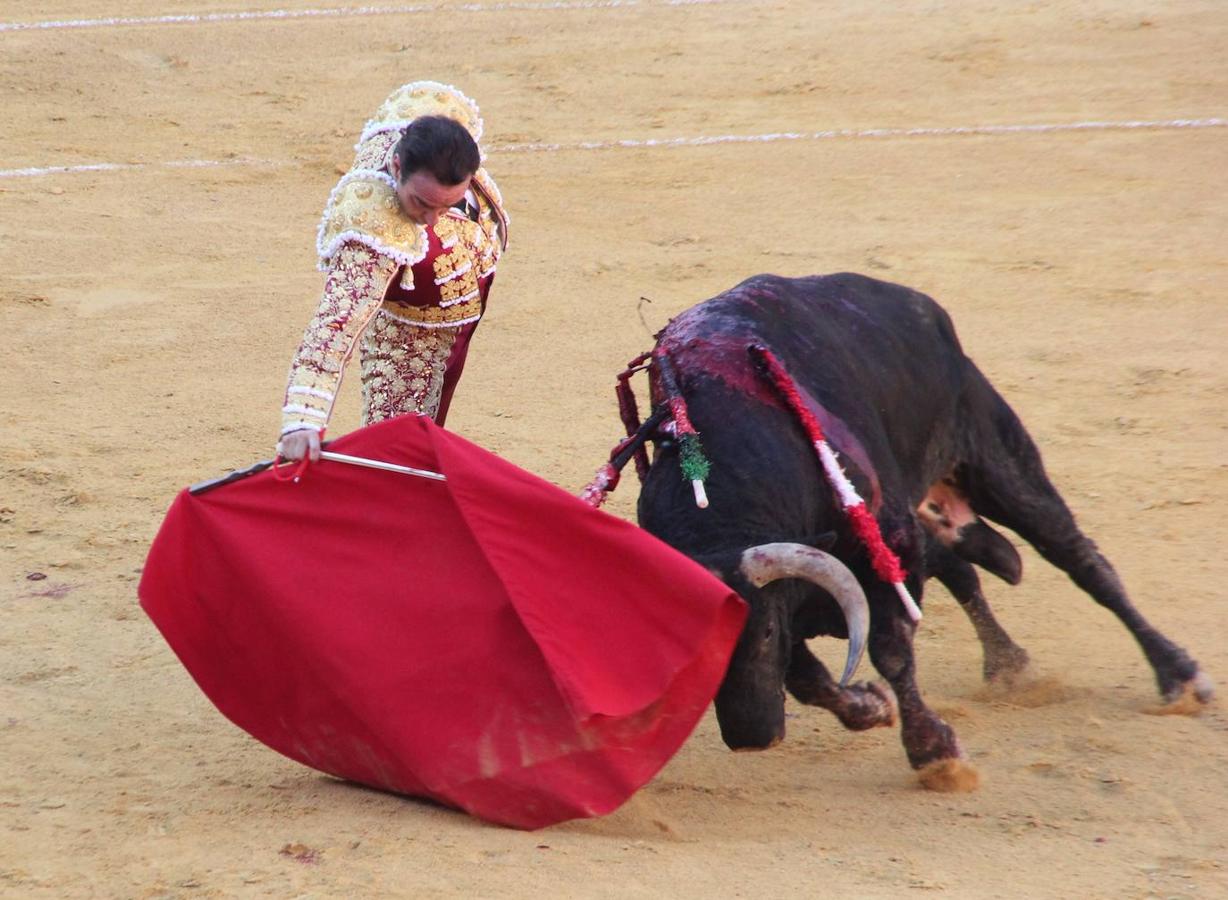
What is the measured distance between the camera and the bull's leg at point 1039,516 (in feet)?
13.1

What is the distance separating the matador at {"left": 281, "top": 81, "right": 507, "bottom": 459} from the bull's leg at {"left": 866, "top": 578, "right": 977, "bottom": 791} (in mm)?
1116

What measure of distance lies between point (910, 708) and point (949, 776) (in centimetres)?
16

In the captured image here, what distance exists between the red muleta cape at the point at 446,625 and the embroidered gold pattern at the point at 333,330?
0.09 m

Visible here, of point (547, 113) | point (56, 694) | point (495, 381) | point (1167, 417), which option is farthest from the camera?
point (547, 113)

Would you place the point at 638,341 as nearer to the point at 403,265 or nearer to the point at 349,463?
the point at 403,265

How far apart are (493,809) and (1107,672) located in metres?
1.81

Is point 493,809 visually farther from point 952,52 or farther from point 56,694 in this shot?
point 952,52

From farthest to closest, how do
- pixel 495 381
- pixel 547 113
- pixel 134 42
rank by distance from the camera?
pixel 134 42, pixel 547 113, pixel 495 381

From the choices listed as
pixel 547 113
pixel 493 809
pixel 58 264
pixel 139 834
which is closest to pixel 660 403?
pixel 493 809

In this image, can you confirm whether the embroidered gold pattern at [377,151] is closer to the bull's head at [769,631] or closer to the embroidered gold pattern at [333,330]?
the embroidered gold pattern at [333,330]

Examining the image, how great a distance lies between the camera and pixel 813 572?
315cm

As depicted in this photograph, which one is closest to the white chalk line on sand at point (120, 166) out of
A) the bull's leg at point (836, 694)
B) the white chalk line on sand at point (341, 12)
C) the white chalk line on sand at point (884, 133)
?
the white chalk line on sand at point (884, 133)

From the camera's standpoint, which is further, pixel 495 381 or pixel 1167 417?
pixel 495 381

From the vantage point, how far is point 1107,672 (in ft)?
13.6
